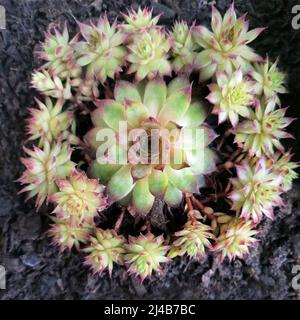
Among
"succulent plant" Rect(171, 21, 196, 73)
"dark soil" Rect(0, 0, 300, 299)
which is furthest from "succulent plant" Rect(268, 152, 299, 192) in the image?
"succulent plant" Rect(171, 21, 196, 73)

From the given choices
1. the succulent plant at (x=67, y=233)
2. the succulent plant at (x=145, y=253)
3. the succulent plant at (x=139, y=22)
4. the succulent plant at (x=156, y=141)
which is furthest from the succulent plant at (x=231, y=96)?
the succulent plant at (x=67, y=233)

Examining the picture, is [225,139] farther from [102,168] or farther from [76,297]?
[76,297]

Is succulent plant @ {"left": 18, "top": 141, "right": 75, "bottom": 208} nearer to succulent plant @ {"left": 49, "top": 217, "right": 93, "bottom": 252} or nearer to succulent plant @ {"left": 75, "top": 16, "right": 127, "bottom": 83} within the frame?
succulent plant @ {"left": 49, "top": 217, "right": 93, "bottom": 252}

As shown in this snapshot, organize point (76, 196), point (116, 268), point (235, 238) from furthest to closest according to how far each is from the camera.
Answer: point (116, 268) → point (235, 238) → point (76, 196)

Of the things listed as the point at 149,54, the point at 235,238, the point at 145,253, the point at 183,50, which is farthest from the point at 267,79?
the point at 145,253

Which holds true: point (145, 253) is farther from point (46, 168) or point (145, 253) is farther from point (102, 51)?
point (102, 51)
